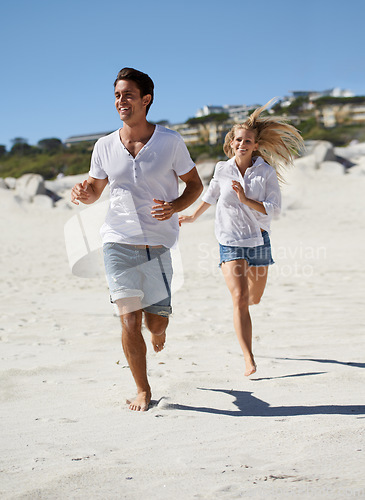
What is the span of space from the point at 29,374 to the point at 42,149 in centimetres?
4430

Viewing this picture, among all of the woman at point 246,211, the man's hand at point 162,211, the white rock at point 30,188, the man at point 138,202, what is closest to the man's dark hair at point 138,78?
the man at point 138,202

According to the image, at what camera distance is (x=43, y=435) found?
3.02 meters

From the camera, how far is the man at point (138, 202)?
3.44 m

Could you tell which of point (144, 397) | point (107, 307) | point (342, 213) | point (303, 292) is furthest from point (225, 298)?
point (342, 213)

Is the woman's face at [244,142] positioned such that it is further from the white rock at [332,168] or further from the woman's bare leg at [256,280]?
the white rock at [332,168]

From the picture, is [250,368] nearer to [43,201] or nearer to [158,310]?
[158,310]

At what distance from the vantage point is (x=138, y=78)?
11.4 feet

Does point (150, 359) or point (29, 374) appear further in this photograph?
point (150, 359)

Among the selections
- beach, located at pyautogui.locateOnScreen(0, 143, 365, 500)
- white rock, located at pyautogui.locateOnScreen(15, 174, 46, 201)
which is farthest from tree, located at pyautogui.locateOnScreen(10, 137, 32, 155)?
beach, located at pyautogui.locateOnScreen(0, 143, 365, 500)

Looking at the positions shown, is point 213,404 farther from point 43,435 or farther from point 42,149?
point 42,149

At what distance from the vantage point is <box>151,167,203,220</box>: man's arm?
131 inches

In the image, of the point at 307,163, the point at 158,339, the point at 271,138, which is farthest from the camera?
the point at 307,163

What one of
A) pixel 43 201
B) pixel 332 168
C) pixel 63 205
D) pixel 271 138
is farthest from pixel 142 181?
pixel 43 201

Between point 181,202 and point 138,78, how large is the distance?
2.55ft
